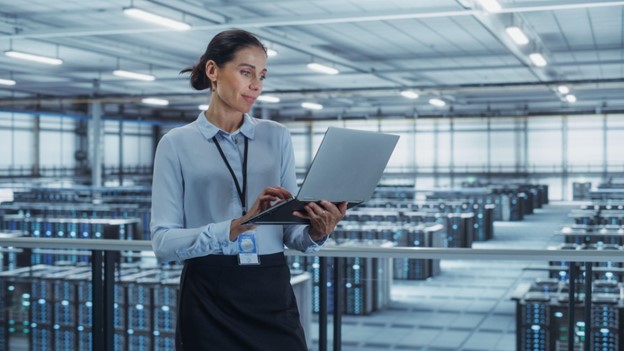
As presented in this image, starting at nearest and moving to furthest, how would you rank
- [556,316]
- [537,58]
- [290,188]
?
[290,188], [556,316], [537,58]

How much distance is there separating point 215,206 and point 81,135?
114 ft

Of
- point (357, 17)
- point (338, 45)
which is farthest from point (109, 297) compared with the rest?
point (338, 45)

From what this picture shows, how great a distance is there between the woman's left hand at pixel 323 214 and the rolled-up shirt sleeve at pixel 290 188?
12 centimetres

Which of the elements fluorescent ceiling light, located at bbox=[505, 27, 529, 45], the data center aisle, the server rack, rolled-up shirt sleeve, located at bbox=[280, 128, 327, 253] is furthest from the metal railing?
fluorescent ceiling light, located at bbox=[505, 27, 529, 45]

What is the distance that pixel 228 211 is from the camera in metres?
1.83

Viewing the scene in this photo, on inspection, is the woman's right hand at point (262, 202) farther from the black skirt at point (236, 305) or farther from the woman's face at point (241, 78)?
the woman's face at point (241, 78)

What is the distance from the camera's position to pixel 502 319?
902 centimetres

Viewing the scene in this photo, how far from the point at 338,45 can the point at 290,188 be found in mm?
15629

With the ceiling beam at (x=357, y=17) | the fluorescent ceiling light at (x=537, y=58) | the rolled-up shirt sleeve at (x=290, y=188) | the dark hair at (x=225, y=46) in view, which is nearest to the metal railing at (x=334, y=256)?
the rolled-up shirt sleeve at (x=290, y=188)

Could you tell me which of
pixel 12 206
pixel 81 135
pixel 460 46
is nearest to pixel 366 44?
pixel 460 46

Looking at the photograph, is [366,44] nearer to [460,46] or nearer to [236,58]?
[460,46]

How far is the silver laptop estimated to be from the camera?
63.4 inches

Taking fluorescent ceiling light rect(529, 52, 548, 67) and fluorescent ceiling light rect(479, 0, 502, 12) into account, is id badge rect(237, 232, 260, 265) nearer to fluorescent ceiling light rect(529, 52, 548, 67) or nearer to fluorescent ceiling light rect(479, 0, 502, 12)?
fluorescent ceiling light rect(479, 0, 502, 12)

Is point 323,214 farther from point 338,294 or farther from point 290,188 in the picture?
point 338,294
